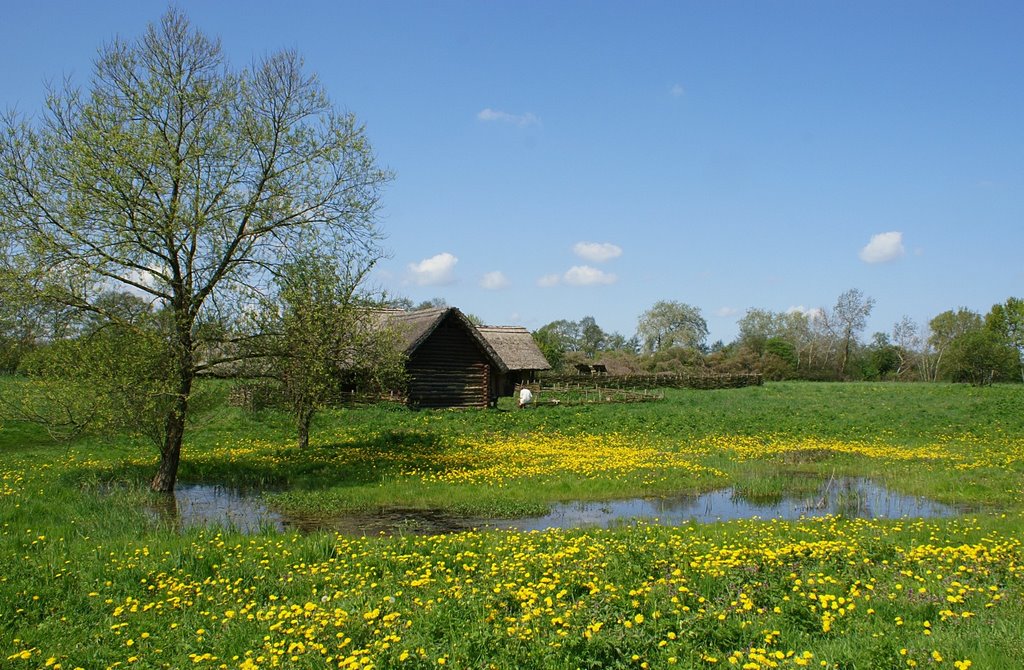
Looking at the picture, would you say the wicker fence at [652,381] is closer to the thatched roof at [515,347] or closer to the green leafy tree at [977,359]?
the thatched roof at [515,347]

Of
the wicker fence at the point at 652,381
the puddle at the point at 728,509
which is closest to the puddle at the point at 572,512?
the puddle at the point at 728,509

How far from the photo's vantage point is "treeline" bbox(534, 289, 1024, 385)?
2411 inches

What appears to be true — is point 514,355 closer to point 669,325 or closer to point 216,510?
point 216,510

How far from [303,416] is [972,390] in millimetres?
45720

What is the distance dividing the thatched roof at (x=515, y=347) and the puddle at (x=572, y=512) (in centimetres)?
3173

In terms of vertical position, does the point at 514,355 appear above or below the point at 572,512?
above

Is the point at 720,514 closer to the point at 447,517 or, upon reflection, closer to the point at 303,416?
the point at 447,517

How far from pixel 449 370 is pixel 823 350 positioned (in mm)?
77669

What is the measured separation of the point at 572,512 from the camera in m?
14.7

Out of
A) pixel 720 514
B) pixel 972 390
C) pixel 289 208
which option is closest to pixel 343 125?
pixel 289 208

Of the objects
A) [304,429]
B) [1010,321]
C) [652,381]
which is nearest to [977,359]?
[652,381]

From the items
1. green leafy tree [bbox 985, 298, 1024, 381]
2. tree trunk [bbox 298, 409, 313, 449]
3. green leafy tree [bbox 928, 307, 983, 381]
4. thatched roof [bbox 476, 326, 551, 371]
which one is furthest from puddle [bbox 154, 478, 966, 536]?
green leafy tree [bbox 928, 307, 983, 381]

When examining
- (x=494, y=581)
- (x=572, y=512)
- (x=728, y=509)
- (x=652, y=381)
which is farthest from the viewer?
(x=652, y=381)

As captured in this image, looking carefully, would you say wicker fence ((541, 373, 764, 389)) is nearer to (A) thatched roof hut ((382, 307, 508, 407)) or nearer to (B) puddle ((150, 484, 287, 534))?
(A) thatched roof hut ((382, 307, 508, 407))
